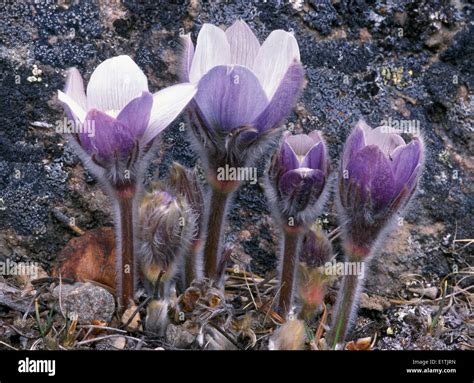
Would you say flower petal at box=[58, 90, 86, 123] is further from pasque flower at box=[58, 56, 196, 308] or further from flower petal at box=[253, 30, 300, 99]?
flower petal at box=[253, 30, 300, 99]

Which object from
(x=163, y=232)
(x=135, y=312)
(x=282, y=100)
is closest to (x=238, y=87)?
(x=282, y=100)

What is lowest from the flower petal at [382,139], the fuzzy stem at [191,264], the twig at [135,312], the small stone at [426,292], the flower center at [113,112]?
the small stone at [426,292]

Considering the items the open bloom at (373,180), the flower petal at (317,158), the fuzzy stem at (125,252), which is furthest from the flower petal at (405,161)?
the fuzzy stem at (125,252)

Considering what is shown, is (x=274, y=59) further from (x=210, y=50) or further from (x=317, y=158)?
(x=317, y=158)

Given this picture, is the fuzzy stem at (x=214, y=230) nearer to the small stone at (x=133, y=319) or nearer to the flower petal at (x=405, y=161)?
the small stone at (x=133, y=319)

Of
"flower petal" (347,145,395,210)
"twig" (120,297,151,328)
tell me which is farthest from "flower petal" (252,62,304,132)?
"twig" (120,297,151,328)

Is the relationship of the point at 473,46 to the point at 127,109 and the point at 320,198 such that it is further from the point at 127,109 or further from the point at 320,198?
the point at 127,109
